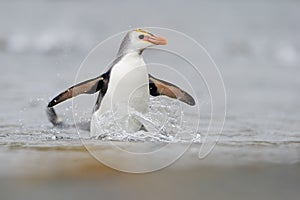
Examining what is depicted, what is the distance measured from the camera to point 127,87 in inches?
243

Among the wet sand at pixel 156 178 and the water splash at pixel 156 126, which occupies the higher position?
the water splash at pixel 156 126

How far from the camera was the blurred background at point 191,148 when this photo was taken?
14.7ft

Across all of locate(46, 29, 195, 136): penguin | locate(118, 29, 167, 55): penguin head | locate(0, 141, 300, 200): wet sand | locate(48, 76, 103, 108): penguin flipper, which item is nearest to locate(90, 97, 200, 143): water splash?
locate(46, 29, 195, 136): penguin

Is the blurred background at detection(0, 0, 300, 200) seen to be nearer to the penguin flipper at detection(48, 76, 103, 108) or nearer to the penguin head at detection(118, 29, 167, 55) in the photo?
the penguin flipper at detection(48, 76, 103, 108)

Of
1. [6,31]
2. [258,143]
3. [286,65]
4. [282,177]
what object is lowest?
[282,177]

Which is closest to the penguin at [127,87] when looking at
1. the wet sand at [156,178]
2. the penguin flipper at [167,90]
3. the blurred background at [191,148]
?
the penguin flipper at [167,90]

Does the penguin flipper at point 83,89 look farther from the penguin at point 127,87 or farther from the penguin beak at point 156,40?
the penguin beak at point 156,40

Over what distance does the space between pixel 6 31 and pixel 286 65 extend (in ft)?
24.5

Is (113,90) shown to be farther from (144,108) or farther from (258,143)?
(258,143)

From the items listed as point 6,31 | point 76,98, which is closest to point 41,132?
point 76,98

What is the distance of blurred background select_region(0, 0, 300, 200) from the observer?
4.47 meters

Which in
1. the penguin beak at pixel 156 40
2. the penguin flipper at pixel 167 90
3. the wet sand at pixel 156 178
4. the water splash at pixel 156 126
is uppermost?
the penguin beak at pixel 156 40

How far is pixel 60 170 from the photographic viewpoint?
4.75 metres

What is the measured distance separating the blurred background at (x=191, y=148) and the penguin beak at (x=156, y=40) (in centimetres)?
82
